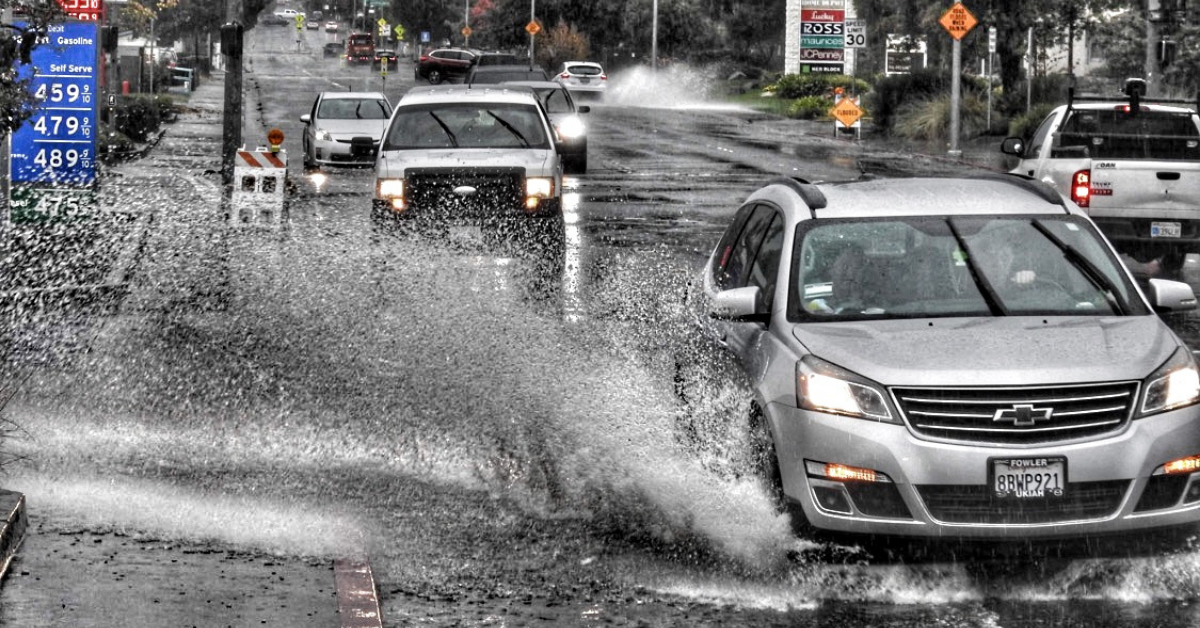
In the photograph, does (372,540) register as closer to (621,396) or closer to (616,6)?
(621,396)

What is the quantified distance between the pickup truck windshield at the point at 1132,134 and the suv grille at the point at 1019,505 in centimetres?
1110

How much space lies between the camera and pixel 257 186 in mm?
22203

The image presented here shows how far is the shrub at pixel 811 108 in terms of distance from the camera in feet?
175

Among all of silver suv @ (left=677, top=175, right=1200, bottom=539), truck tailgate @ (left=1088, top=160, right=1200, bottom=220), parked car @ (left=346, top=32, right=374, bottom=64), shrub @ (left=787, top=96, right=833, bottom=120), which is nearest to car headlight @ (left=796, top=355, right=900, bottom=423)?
silver suv @ (left=677, top=175, right=1200, bottom=539)

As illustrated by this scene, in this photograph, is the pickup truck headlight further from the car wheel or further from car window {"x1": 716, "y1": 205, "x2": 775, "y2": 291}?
the car wheel

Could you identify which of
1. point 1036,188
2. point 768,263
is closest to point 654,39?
point 1036,188

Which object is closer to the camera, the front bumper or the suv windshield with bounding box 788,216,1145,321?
the front bumper

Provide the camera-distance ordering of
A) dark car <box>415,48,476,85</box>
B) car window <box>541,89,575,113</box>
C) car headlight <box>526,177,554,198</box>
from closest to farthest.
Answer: car headlight <box>526,177,554,198</box>, car window <box>541,89,575,113</box>, dark car <box>415,48,476,85</box>

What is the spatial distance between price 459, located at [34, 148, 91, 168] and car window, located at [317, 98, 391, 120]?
11196 millimetres

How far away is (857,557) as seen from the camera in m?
6.99

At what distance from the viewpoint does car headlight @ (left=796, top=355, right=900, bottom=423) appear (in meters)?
6.72

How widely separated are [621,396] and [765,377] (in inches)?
138

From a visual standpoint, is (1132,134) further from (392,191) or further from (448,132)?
(392,191)

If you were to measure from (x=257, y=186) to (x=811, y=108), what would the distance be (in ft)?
111
